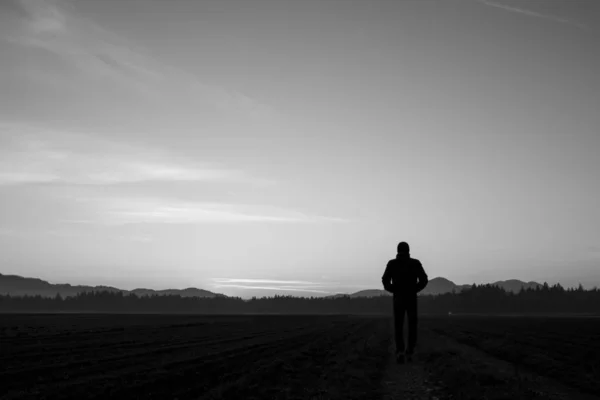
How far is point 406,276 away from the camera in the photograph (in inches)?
563

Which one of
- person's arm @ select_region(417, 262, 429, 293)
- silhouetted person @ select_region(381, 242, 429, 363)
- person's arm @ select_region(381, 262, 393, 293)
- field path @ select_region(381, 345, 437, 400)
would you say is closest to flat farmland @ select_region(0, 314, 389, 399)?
field path @ select_region(381, 345, 437, 400)

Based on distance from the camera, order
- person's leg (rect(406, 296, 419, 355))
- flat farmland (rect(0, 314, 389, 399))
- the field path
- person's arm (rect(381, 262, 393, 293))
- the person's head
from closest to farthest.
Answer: the field path → flat farmland (rect(0, 314, 389, 399)) → the person's head → person's leg (rect(406, 296, 419, 355)) → person's arm (rect(381, 262, 393, 293))

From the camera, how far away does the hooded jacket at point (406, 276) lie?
14305 mm

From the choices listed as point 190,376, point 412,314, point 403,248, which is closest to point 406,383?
point 412,314

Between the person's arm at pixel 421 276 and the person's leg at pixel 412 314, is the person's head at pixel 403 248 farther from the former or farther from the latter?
the person's leg at pixel 412 314

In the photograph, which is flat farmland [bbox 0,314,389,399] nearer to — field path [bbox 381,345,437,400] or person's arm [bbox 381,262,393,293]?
field path [bbox 381,345,437,400]

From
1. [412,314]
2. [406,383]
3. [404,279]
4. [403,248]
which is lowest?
[406,383]

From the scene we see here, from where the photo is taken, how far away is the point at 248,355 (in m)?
22.3

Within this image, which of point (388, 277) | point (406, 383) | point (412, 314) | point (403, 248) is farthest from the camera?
point (388, 277)

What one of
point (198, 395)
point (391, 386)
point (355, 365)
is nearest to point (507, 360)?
point (355, 365)

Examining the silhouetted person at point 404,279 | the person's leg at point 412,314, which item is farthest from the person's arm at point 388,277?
the person's leg at point 412,314

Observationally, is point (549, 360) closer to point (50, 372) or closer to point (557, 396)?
point (557, 396)

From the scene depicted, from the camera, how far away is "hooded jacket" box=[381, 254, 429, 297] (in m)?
14.3

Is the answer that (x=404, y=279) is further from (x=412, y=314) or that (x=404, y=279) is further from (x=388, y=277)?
(x=412, y=314)
